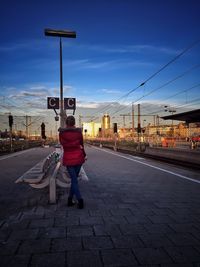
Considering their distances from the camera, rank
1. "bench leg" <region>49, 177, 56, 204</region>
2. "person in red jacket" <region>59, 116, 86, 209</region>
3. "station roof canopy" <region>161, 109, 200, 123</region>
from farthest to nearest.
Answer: "station roof canopy" <region>161, 109, 200, 123</region>, "bench leg" <region>49, 177, 56, 204</region>, "person in red jacket" <region>59, 116, 86, 209</region>

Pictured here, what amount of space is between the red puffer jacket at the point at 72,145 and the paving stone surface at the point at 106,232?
3.03 ft

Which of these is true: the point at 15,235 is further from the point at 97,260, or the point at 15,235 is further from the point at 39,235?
the point at 97,260

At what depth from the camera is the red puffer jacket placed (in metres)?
5.01

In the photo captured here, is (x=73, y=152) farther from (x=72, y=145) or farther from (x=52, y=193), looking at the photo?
(x=52, y=193)

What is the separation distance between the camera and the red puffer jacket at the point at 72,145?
5012mm

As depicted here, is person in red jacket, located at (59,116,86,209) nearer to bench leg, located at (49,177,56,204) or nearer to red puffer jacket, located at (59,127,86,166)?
red puffer jacket, located at (59,127,86,166)

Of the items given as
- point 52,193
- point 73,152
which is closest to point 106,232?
point 73,152

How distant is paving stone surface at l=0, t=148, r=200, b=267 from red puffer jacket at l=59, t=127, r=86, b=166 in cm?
92

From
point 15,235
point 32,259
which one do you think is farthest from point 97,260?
point 15,235

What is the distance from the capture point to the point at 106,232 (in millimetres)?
3775

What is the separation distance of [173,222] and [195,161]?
12122mm

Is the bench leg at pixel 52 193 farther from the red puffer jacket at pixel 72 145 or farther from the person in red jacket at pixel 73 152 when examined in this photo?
the red puffer jacket at pixel 72 145

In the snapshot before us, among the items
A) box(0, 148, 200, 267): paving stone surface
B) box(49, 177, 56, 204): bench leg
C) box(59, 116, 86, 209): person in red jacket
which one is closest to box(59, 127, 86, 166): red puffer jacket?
box(59, 116, 86, 209): person in red jacket

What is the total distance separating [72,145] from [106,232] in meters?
1.84
